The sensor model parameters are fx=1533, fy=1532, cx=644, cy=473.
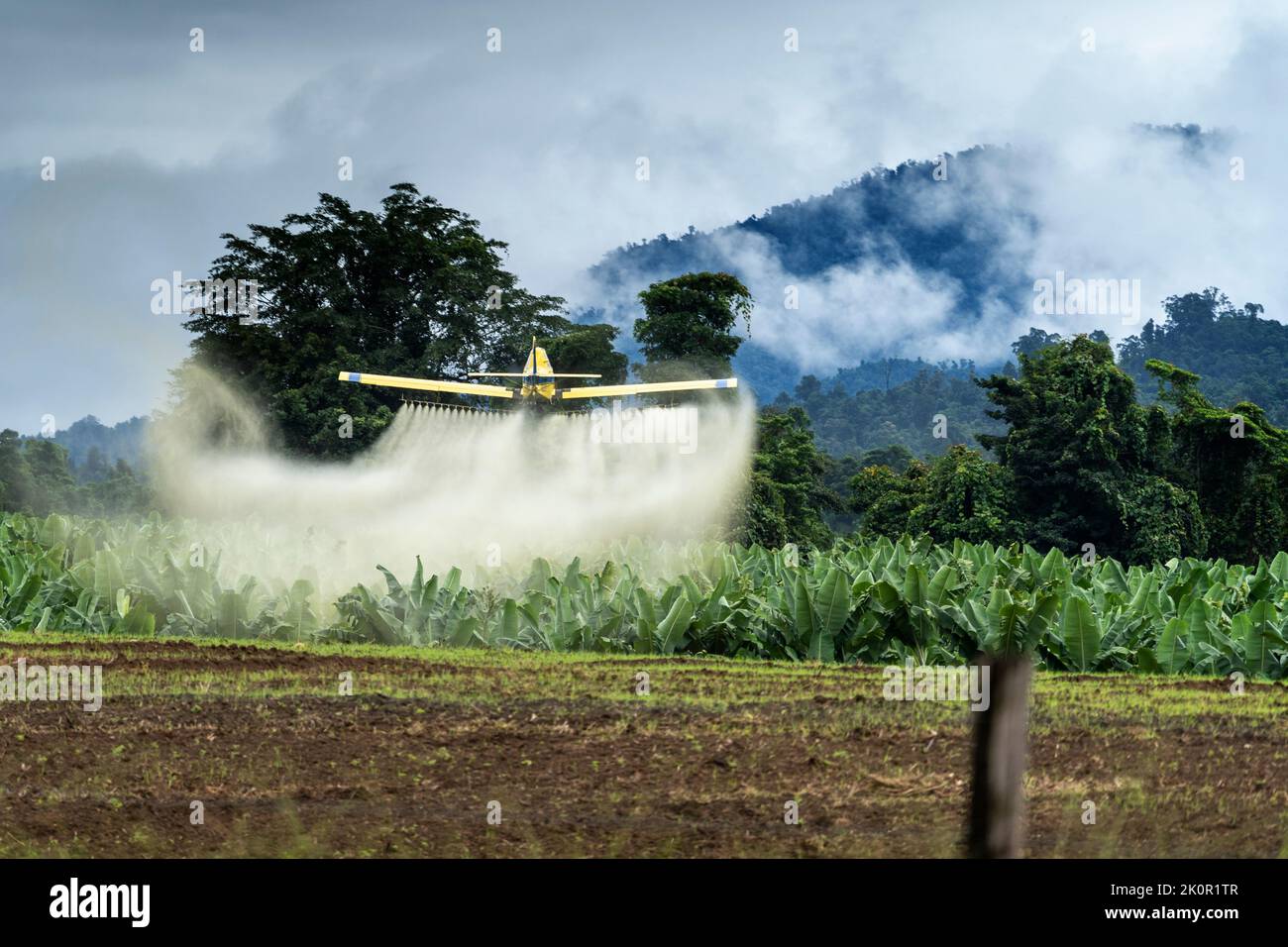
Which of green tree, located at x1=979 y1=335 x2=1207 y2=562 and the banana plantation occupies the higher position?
green tree, located at x1=979 y1=335 x2=1207 y2=562

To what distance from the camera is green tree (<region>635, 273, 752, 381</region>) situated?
54.7 meters

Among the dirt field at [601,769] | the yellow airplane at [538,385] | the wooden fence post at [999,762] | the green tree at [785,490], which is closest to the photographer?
the wooden fence post at [999,762]

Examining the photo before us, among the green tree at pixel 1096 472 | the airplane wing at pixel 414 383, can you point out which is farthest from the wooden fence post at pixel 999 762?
the green tree at pixel 1096 472

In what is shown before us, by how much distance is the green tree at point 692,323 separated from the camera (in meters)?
54.7

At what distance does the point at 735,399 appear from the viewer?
5122 cm

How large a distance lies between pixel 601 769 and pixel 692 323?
1834 inches

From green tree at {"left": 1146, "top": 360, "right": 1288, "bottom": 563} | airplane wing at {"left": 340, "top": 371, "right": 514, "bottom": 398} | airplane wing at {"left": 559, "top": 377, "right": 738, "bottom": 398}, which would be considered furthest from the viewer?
green tree at {"left": 1146, "top": 360, "right": 1288, "bottom": 563}

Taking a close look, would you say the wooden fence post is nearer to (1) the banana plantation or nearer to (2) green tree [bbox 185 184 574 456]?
(1) the banana plantation

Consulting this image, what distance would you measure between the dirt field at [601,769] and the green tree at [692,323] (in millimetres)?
42757

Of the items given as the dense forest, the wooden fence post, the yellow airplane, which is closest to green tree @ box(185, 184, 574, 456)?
the dense forest

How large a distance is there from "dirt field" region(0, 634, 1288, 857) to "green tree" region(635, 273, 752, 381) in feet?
140

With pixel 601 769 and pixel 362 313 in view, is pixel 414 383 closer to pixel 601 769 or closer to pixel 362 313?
pixel 362 313

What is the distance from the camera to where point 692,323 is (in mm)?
54812

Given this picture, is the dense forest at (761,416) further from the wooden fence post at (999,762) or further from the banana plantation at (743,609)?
the wooden fence post at (999,762)
